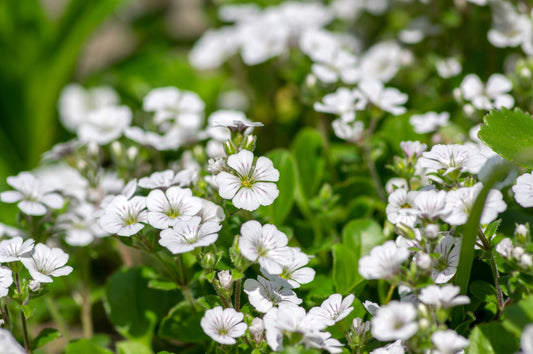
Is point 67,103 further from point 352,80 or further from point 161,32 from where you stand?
point 352,80

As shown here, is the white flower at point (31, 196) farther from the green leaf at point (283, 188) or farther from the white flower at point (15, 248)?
the green leaf at point (283, 188)

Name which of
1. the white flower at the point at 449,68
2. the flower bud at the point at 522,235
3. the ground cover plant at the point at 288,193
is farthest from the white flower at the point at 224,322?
the white flower at the point at 449,68

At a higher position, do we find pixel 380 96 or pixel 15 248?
pixel 15 248

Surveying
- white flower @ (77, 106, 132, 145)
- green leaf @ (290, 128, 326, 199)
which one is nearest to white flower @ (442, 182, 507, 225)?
green leaf @ (290, 128, 326, 199)

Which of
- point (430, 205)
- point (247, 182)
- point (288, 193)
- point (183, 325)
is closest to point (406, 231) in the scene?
point (430, 205)

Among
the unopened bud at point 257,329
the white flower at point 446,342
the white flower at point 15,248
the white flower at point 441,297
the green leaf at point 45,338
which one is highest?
the white flower at point 15,248

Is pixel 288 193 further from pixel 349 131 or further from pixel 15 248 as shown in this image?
pixel 15 248

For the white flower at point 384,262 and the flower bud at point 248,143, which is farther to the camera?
the flower bud at point 248,143
